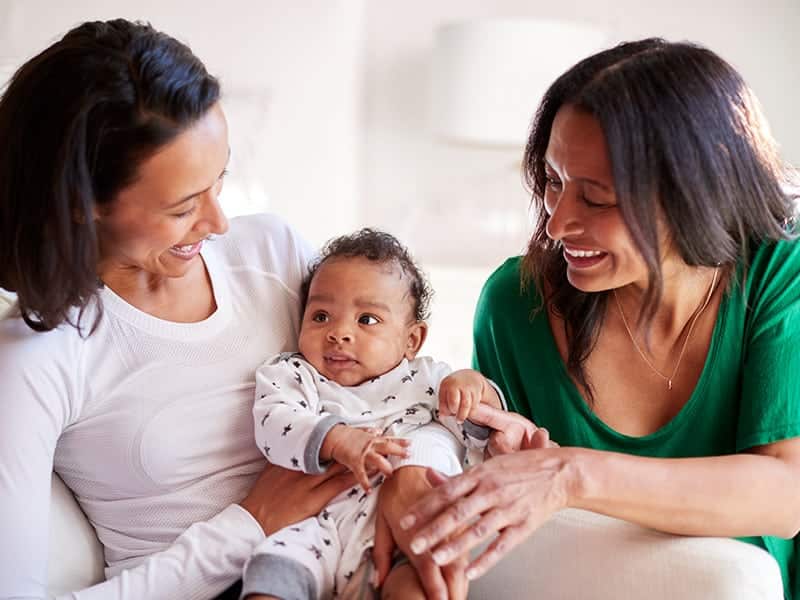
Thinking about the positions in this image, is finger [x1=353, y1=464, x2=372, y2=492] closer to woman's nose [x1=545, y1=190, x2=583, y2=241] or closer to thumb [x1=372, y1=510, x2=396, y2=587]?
thumb [x1=372, y1=510, x2=396, y2=587]

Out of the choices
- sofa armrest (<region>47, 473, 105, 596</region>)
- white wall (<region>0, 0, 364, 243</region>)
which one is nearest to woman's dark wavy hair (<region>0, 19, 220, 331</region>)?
sofa armrest (<region>47, 473, 105, 596</region>)

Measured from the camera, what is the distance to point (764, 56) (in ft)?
12.8

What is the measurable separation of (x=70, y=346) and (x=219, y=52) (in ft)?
7.53

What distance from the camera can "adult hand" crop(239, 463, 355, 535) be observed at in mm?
1440

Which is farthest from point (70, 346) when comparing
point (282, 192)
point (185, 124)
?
point (282, 192)

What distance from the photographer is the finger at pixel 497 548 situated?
1271mm

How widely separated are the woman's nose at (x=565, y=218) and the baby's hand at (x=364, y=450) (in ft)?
1.21

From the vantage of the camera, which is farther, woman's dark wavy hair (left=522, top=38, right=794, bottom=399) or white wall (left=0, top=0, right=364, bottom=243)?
white wall (left=0, top=0, right=364, bottom=243)

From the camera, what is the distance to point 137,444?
1438 mm

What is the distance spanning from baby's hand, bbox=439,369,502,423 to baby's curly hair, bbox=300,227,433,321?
19 centimetres

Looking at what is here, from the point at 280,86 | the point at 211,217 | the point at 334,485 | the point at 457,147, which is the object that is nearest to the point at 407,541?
the point at 334,485

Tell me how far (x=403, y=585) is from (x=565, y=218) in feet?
1.81

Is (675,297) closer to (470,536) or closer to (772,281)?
(772,281)

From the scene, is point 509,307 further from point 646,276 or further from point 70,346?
point 70,346
